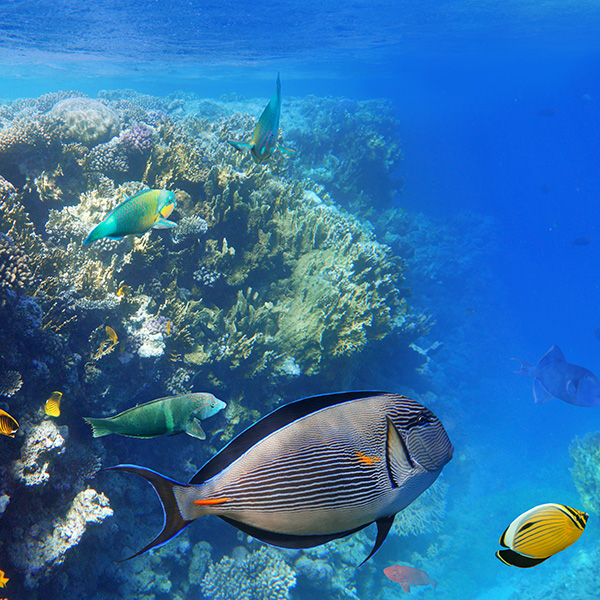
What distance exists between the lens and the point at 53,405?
3.42 metres

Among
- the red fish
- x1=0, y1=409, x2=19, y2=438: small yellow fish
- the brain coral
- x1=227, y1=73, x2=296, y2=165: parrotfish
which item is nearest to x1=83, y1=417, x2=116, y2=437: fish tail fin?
x1=0, y1=409, x2=19, y2=438: small yellow fish

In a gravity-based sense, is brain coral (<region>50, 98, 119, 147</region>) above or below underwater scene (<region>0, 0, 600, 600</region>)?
above

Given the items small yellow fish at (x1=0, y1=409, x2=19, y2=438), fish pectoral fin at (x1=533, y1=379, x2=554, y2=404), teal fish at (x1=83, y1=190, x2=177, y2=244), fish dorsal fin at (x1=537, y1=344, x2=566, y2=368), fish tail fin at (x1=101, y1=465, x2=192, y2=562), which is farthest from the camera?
fish pectoral fin at (x1=533, y1=379, x2=554, y2=404)

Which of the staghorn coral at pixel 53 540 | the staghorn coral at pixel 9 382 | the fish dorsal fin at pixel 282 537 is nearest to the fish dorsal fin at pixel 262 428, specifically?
the fish dorsal fin at pixel 282 537

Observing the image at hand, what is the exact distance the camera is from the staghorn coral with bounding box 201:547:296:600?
212 inches

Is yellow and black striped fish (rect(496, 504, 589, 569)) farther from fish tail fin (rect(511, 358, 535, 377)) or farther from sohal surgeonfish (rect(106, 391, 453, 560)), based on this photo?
fish tail fin (rect(511, 358, 535, 377))

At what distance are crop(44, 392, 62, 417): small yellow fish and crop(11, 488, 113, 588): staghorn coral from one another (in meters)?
1.00

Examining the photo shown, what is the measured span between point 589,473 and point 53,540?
42.1 ft

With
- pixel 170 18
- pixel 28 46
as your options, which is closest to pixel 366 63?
pixel 170 18

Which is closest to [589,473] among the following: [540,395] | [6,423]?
[540,395]

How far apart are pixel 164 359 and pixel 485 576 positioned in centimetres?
1343

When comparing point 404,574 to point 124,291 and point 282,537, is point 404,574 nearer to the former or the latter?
point 124,291

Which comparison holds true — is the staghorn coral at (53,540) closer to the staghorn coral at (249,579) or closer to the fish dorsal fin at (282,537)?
the staghorn coral at (249,579)

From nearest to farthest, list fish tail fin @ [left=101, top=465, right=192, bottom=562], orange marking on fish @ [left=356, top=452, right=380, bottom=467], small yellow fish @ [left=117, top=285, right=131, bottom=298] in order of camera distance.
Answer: fish tail fin @ [left=101, top=465, right=192, bottom=562] < orange marking on fish @ [left=356, top=452, right=380, bottom=467] < small yellow fish @ [left=117, top=285, right=131, bottom=298]
